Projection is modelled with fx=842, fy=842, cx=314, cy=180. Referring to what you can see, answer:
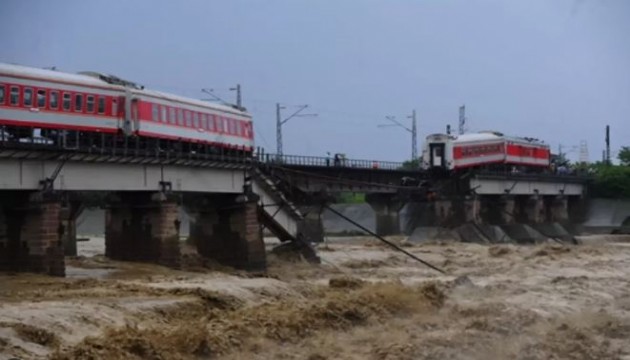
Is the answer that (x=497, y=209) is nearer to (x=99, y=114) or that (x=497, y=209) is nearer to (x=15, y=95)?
(x=99, y=114)

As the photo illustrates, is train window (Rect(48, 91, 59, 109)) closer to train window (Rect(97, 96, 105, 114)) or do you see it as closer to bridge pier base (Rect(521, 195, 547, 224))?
train window (Rect(97, 96, 105, 114))

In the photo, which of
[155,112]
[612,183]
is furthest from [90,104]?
[612,183]

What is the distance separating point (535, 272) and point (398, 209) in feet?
156

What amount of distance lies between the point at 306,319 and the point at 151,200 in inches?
836

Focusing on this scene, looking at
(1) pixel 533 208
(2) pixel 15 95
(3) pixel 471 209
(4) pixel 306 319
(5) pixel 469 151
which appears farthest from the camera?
(1) pixel 533 208

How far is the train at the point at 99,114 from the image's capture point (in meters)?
34.1

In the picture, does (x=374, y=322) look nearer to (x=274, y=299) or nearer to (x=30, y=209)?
(x=274, y=299)

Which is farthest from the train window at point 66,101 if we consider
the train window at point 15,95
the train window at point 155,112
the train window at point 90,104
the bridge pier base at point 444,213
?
the bridge pier base at point 444,213

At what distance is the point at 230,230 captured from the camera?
46.4 m

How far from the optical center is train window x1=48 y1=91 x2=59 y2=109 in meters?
35.4

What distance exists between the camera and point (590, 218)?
104m

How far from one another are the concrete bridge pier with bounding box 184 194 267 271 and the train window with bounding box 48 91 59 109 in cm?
1347

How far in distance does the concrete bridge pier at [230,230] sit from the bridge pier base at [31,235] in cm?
1347

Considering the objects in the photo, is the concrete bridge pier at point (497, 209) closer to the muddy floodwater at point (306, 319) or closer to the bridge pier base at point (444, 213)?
the bridge pier base at point (444, 213)
